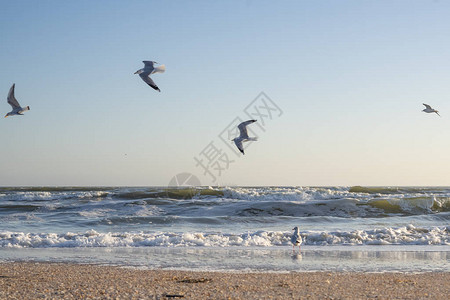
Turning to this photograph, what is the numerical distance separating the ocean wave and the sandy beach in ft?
13.3

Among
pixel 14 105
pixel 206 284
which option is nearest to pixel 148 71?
pixel 14 105

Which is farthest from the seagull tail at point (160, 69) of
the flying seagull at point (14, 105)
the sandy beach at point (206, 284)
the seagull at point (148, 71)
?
the sandy beach at point (206, 284)

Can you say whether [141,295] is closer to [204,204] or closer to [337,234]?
[337,234]

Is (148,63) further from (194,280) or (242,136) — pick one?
(194,280)

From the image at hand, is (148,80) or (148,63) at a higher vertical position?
(148,63)

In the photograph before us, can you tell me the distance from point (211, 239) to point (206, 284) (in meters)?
6.30

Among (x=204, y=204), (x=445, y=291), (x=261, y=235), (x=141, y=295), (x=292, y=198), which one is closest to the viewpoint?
(x=141, y=295)

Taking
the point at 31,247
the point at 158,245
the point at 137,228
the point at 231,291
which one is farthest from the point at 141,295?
the point at 137,228

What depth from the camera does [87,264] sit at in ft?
34.4

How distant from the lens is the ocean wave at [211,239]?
45.0ft

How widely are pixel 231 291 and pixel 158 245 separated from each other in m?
6.68

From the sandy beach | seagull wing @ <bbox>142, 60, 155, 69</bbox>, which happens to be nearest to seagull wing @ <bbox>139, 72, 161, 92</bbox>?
seagull wing @ <bbox>142, 60, 155, 69</bbox>

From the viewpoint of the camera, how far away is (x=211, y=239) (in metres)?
14.2

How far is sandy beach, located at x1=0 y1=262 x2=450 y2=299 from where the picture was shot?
701 cm
